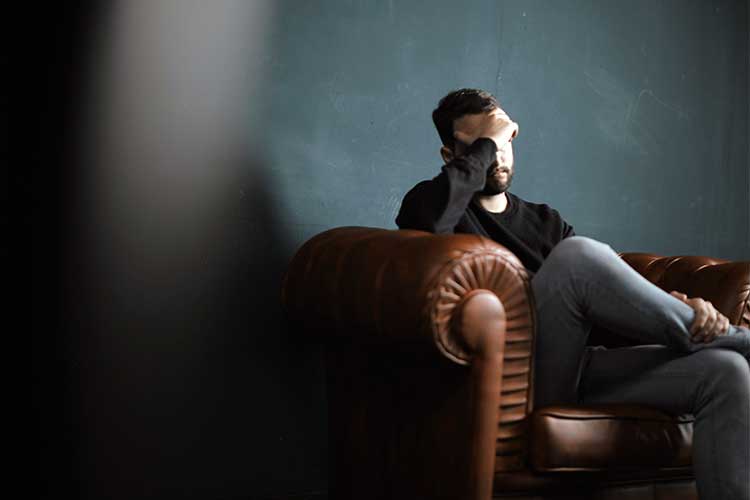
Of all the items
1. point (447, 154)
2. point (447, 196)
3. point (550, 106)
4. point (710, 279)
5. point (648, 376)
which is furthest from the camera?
point (550, 106)

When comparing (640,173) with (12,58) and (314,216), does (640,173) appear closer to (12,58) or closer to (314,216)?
(314,216)

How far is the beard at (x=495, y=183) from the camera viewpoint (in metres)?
2.11

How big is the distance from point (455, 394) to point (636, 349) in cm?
51

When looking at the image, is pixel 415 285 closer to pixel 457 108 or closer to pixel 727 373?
pixel 727 373

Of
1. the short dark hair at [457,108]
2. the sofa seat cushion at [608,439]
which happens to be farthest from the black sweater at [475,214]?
the sofa seat cushion at [608,439]

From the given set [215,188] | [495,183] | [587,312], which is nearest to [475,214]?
[495,183]

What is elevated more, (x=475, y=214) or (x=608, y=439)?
(x=475, y=214)

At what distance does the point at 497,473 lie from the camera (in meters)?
1.58

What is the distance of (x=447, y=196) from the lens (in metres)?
1.88

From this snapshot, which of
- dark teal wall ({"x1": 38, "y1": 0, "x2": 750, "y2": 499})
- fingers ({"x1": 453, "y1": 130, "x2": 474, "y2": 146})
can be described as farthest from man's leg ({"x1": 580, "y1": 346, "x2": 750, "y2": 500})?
dark teal wall ({"x1": 38, "y1": 0, "x2": 750, "y2": 499})

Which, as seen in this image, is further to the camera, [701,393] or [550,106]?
[550,106]

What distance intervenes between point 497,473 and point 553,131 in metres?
1.45

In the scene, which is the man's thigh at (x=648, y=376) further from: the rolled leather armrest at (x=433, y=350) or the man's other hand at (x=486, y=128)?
the man's other hand at (x=486, y=128)

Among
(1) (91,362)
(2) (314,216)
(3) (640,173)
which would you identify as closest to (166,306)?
(1) (91,362)
